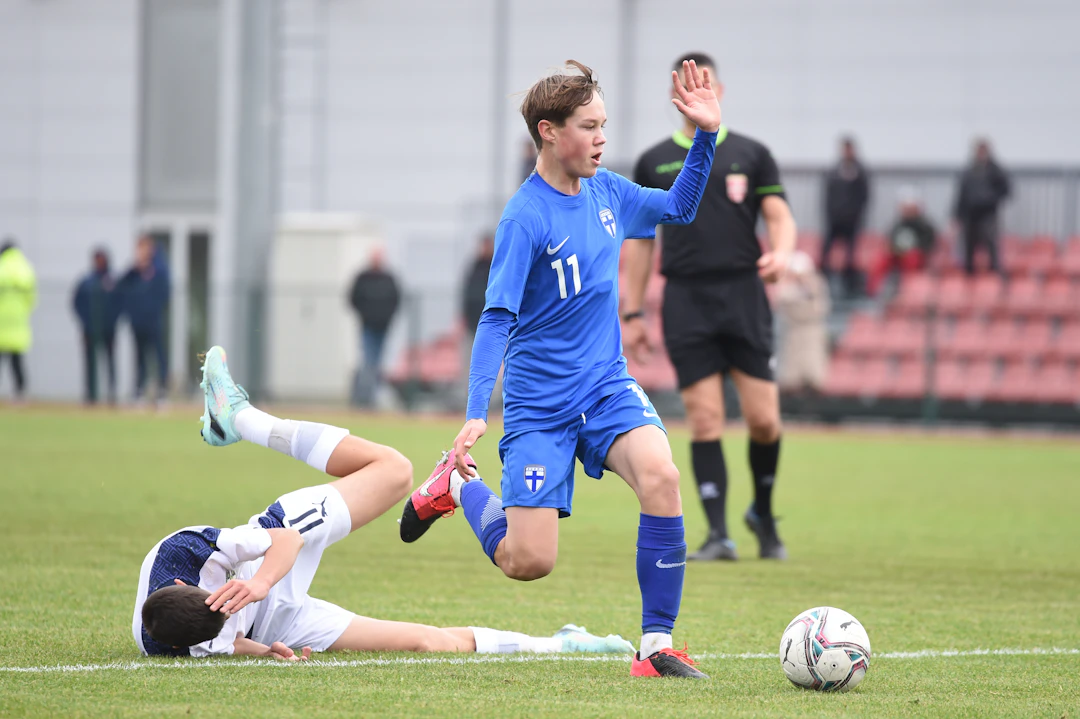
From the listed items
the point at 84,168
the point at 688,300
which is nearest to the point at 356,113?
the point at 84,168

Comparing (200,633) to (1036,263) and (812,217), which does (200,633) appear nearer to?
(1036,263)

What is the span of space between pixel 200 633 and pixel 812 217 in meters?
20.5

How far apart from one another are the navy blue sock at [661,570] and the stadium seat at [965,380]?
1576 centimetres

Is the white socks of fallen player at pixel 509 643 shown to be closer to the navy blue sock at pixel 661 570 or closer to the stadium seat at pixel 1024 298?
the navy blue sock at pixel 661 570

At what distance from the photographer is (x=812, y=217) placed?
958 inches

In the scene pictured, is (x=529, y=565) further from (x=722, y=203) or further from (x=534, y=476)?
(x=722, y=203)

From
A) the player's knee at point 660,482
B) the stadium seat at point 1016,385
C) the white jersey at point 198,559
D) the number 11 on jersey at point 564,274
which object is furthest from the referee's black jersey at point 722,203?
the stadium seat at point 1016,385

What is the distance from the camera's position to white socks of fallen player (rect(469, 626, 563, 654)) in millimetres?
5480

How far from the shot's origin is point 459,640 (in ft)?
18.0

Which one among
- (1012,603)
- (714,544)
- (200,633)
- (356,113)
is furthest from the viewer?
(356,113)

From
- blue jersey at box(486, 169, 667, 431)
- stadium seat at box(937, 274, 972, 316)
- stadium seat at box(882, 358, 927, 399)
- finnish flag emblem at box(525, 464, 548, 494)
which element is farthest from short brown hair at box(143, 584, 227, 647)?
stadium seat at box(937, 274, 972, 316)

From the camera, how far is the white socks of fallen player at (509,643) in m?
5.48

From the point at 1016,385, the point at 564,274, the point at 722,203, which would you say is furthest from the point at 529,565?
the point at 1016,385

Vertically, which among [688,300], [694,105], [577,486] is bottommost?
[577,486]
